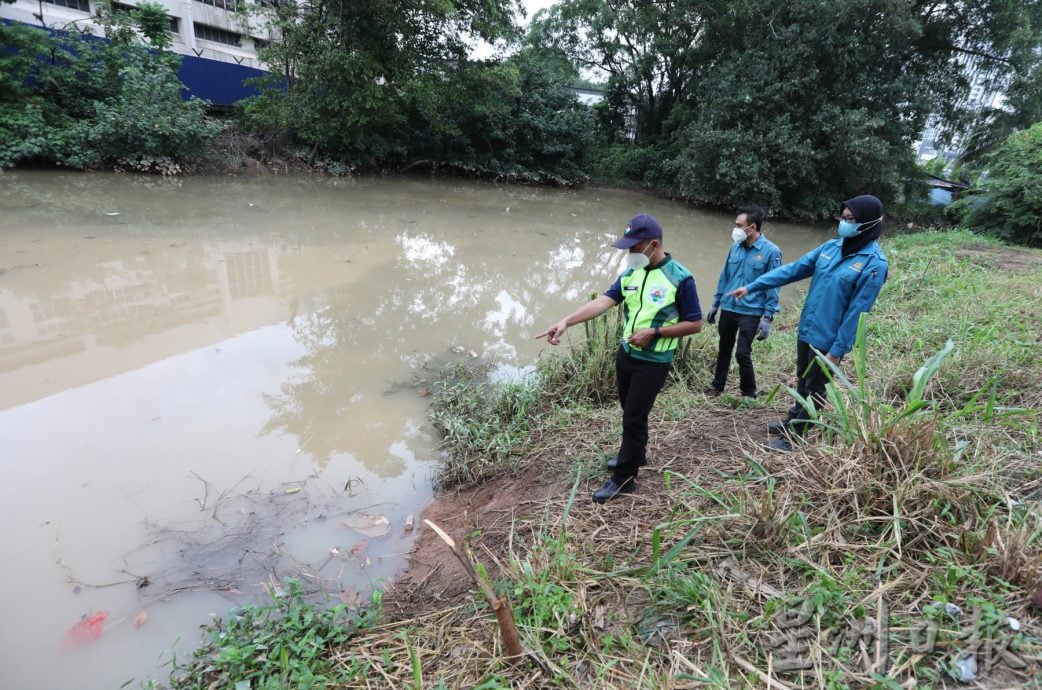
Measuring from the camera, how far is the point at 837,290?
291 cm

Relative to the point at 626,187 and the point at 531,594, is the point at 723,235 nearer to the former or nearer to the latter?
the point at 626,187

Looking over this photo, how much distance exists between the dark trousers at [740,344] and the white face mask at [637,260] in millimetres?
1600

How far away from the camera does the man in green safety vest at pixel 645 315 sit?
2.51 m

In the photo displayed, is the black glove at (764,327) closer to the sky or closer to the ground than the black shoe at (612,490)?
closer to the sky

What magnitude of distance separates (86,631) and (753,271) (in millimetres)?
4262

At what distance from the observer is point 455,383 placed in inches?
190

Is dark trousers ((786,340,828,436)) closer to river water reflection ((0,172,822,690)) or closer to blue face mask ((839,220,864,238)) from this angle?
blue face mask ((839,220,864,238))

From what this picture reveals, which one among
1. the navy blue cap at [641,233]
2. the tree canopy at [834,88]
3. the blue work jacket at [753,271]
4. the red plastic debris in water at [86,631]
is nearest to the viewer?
the red plastic debris in water at [86,631]

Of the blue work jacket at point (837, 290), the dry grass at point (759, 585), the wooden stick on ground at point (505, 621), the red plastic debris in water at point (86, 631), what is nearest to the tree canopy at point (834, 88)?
the blue work jacket at point (837, 290)

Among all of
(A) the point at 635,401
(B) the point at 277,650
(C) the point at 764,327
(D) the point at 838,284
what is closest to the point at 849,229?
(D) the point at 838,284

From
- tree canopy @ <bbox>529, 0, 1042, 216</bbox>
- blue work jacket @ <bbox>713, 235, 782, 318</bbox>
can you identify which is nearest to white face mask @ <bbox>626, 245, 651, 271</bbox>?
blue work jacket @ <bbox>713, 235, 782, 318</bbox>

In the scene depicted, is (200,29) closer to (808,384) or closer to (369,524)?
(369,524)

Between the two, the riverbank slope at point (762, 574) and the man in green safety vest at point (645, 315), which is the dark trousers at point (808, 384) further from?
the man in green safety vest at point (645, 315)

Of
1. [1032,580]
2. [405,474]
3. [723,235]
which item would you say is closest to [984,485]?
[1032,580]
